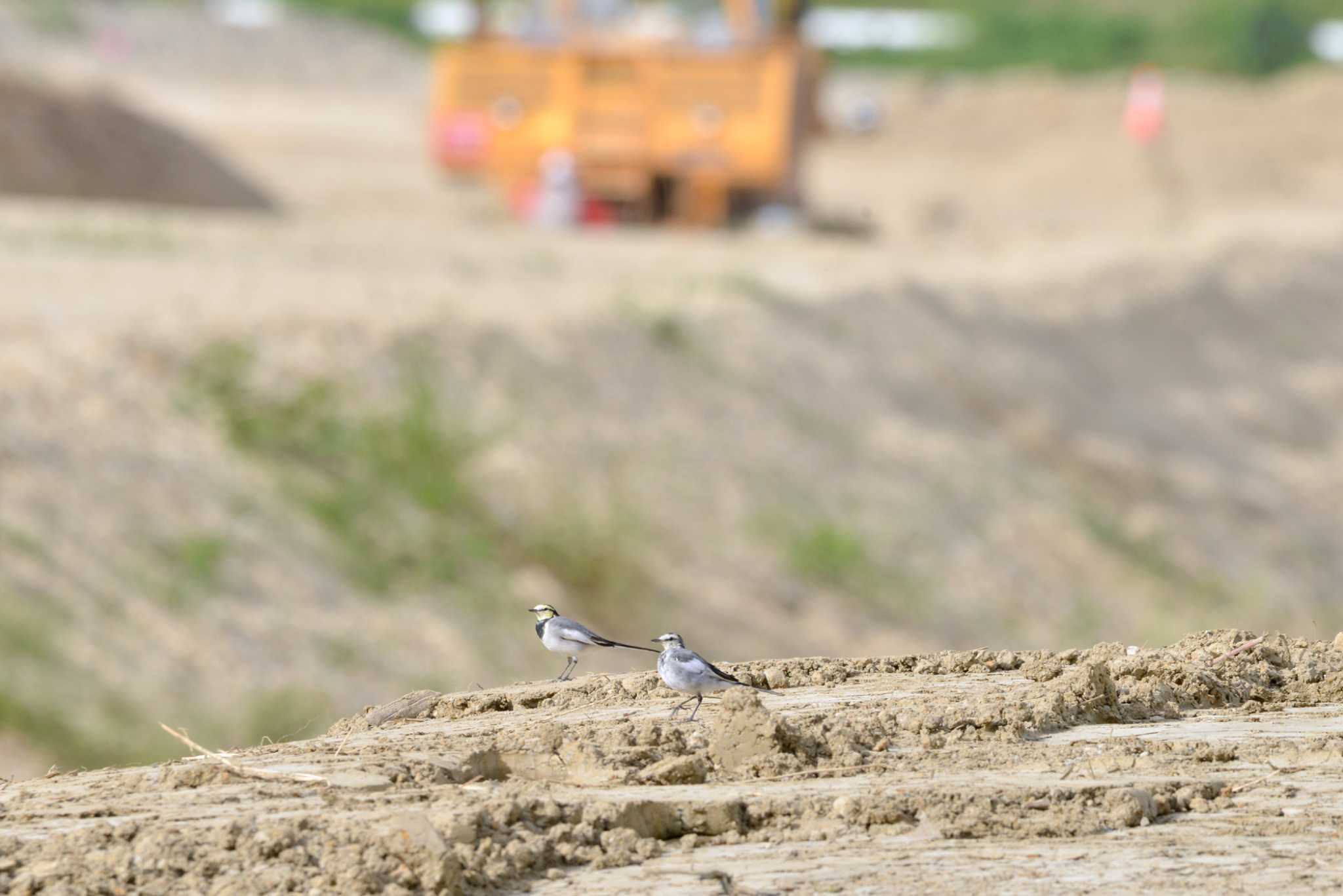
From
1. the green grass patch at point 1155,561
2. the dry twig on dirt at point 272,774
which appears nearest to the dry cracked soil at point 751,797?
the dry twig on dirt at point 272,774

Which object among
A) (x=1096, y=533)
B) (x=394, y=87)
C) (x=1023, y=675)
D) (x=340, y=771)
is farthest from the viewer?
(x=394, y=87)

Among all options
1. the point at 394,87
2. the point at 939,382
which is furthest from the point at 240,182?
the point at 394,87

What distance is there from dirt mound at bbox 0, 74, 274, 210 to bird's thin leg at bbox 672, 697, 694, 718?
20273 mm

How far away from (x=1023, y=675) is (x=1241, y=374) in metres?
16.2

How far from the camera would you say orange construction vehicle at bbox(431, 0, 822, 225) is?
73.2ft

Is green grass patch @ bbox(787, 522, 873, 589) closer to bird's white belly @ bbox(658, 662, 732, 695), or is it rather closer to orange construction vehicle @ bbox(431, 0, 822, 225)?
bird's white belly @ bbox(658, 662, 732, 695)

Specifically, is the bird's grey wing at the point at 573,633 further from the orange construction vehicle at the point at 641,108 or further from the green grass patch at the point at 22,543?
the orange construction vehicle at the point at 641,108

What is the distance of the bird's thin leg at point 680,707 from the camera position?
16.6 feet

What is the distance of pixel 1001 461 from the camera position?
631 inches

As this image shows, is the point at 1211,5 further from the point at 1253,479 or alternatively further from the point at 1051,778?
the point at 1051,778

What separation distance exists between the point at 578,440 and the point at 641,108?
998 cm

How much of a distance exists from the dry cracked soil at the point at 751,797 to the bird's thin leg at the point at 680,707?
3 centimetres

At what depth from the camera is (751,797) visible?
4465 millimetres

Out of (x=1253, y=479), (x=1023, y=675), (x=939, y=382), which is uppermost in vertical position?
(x=1023, y=675)
